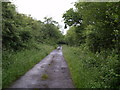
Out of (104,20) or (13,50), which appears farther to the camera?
(13,50)

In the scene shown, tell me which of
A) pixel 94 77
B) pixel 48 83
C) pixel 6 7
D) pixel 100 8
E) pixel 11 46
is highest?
pixel 6 7

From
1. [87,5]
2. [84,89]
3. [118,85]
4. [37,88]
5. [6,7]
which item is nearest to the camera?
[118,85]

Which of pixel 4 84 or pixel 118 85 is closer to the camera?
pixel 118 85

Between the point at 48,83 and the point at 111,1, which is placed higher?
the point at 111,1

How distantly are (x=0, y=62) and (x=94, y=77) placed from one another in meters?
5.92

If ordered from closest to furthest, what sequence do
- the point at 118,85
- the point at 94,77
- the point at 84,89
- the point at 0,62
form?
the point at 118,85, the point at 84,89, the point at 94,77, the point at 0,62

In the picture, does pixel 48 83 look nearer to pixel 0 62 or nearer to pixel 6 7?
pixel 0 62

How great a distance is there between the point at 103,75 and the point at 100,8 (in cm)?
435

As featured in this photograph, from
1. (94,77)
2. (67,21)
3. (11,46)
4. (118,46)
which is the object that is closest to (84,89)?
(94,77)

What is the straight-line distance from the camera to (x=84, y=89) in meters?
5.64

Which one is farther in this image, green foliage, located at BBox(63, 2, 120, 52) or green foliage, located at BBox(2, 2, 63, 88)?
green foliage, located at BBox(2, 2, 63, 88)

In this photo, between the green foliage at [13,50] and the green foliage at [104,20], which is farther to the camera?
the green foliage at [13,50]

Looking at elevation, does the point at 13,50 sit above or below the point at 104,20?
below

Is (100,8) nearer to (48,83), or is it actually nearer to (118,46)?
(118,46)
